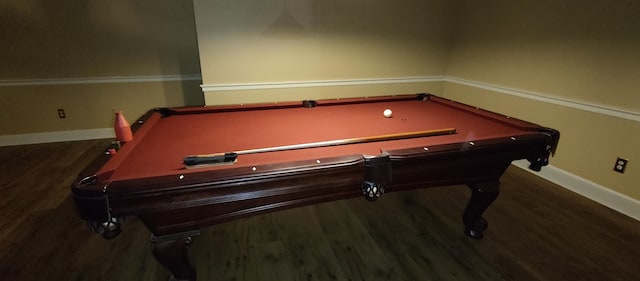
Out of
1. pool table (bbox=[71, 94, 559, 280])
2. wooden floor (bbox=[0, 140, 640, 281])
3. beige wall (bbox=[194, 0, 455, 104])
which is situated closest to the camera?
pool table (bbox=[71, 94, 559, 280])

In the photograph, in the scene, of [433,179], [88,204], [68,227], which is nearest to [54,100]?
[68,227]

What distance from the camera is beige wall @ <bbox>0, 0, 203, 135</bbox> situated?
10.3 feet

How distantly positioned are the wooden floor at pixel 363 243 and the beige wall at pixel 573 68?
38cm

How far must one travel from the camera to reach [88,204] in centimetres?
97

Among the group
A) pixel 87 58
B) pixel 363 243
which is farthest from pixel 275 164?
pixel 87 58

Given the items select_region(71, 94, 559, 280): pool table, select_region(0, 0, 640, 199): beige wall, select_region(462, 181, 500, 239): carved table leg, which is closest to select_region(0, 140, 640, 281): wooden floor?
select_region(462, 181, 500, 239): carved table leg

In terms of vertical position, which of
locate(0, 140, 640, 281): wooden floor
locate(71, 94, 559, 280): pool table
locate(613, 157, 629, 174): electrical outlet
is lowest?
locate(0, 140, 640, 281): wooden floor

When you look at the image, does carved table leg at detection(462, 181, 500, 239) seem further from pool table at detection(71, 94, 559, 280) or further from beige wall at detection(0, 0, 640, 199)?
beige wall at detection(0, 0, 640, 199)

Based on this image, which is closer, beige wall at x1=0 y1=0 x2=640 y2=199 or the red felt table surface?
the red felt table surface

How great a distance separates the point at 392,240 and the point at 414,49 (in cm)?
250

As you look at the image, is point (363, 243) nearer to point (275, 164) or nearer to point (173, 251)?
point (275, 164)

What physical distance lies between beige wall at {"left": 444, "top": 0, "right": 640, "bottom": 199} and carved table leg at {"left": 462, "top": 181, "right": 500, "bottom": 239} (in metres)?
1.26

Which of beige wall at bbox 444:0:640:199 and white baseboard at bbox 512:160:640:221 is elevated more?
beige wall at bbox 444:0:640:199

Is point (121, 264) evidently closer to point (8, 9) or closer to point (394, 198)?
point (394, 198)
